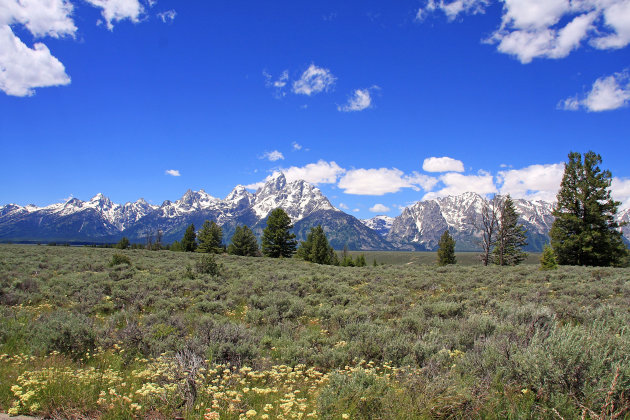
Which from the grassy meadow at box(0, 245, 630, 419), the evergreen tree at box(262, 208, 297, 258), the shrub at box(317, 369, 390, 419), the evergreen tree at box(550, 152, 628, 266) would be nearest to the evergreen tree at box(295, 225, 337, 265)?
the evergreen tree at box(262, 208, 297, 258)

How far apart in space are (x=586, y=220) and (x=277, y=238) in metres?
43.9

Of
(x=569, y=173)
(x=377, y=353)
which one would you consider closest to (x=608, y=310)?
(x=377, y=353)

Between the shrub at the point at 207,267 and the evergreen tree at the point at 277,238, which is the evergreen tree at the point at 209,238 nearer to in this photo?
the evergreen tree at the point at 277,238

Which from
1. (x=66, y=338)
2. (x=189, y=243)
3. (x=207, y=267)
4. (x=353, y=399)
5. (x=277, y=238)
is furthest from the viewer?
(x=189, y=243)

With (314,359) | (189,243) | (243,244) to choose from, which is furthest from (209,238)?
(314,359)

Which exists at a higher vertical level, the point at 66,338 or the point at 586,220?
the point at 586,220

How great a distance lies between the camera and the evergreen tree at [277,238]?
5891 cm

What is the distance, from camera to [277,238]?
59000 millimetres

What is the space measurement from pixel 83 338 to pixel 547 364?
8.75 meters

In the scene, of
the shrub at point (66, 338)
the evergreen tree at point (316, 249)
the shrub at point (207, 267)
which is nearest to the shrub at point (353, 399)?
the shrub at point (66, 338)

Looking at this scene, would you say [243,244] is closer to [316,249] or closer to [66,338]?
[316,249]

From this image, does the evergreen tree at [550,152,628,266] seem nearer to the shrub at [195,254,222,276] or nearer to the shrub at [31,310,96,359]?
the shrub at [195,254,222,276]

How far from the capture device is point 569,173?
3288cm

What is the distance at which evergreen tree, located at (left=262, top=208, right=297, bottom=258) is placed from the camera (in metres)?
58.9
